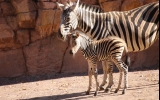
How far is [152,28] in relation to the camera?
8.00 m

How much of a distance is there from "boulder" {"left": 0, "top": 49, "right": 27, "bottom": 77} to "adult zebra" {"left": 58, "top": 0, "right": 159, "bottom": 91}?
3097mm

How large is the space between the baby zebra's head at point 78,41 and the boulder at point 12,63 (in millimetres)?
3622

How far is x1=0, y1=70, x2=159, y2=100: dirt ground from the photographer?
714cm

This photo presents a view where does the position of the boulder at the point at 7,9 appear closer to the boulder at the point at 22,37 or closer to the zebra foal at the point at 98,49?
the boulder at the point at 22,37

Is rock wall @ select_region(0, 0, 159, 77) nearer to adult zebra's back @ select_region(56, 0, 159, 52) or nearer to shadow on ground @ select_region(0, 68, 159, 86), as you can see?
A: shadow on ground @ select_region(0, 68, 159, 86)

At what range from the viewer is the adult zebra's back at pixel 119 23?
7.75 m

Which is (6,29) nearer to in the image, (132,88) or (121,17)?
(121,17)

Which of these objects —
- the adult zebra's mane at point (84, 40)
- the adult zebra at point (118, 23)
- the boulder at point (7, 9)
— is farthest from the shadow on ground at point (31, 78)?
the adult zebra's mane at point (84, 40)

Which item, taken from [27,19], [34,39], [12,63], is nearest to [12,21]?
[27,19]

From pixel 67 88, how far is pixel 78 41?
1685mm

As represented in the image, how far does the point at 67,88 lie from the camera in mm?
8320

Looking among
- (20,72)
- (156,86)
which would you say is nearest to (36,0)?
(20,72)

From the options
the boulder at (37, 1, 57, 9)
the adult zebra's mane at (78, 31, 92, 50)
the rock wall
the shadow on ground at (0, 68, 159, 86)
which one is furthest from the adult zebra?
the shadow on ground at (0, 68, 159, 86)

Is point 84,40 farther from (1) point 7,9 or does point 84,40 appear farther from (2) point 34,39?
(1) point 7,9
